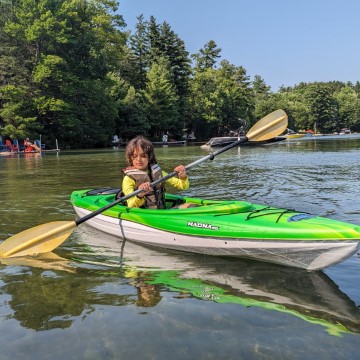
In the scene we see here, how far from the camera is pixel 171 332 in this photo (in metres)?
3.07

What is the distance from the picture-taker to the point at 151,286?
155 inches

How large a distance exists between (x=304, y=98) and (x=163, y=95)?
54107 millimetres

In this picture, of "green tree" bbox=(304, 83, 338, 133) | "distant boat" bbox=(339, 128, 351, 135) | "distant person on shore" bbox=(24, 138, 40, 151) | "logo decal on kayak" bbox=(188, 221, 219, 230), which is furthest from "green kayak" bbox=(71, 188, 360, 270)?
"distant boat" bbox=(339, 128, 351, 135)

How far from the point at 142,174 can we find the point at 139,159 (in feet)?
0.63

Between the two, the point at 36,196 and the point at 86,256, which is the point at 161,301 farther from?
the point at 36,196

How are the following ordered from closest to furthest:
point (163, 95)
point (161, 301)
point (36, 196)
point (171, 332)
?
1. point (171, 332)
2. point (161, 301)
3. point (36, 196)
4. point (163, 95)

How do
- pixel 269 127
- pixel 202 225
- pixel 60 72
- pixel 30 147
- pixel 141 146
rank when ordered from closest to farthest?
1. pixel 202 225
2. pixel 141 146
3. pixel 269 127
4. pixel 30 147
5. pixel 60 72

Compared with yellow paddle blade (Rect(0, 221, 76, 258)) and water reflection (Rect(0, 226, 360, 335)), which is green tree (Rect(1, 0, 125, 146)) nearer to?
yellow paddle blade (Rect(0, 221, 76, 258))

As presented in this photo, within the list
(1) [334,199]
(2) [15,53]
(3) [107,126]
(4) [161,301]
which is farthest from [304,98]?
(4) [161,301]

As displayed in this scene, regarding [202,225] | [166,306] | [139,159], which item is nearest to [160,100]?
[139,159]

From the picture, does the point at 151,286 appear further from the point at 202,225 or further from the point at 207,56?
the point at 207,56

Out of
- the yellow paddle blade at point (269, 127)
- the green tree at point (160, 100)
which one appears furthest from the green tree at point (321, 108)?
the yellow paddle blade at point (269, 127)

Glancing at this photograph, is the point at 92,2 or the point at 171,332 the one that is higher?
the point at 92,2

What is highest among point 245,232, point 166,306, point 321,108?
point 321,108
